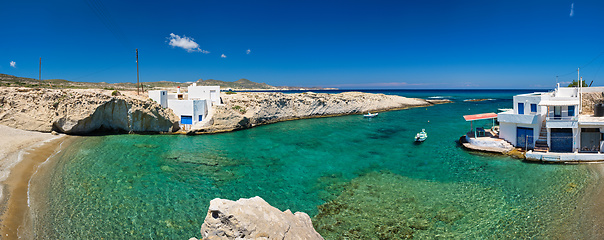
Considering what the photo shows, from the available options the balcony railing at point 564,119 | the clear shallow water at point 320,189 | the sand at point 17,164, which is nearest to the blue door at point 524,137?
the balcony railing at point 564,119

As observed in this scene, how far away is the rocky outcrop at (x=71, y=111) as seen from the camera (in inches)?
1046

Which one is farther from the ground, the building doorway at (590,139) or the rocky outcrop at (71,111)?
the rocky outcrop at (71,111)

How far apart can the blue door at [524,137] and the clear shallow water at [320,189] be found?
122 inches

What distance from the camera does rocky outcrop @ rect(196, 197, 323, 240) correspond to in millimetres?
5891

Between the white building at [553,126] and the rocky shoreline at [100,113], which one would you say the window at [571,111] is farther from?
the rocky shoreline at [100,113]

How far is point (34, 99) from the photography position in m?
27.8

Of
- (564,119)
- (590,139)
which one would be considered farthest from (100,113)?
(590,139)

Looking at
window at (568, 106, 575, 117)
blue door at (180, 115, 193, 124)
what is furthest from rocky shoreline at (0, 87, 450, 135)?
window at (568, 106, 575, 117)

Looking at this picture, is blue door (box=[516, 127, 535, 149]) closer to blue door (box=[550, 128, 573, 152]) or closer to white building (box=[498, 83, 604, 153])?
white building (box=[498, 83, 604, 153])

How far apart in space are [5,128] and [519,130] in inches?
1776

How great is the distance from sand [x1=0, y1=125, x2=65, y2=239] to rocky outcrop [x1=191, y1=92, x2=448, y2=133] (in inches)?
535

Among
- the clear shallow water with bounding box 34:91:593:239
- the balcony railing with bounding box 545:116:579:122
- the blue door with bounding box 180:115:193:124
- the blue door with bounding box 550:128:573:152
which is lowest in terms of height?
the clear shallow water with bounding box 34:91:593:239

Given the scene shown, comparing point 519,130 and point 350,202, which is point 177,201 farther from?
point 519,130

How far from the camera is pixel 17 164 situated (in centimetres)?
1684
